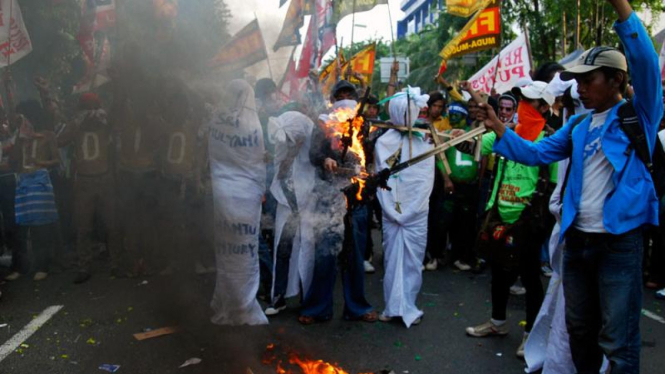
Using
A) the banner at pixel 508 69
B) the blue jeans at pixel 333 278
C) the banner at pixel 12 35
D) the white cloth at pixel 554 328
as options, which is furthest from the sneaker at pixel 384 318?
the banner at pixel 508 69

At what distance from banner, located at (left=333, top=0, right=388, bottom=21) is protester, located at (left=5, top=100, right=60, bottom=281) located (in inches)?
138

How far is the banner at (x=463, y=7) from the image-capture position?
844 cm

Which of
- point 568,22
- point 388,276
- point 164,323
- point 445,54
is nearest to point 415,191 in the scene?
point 388,276

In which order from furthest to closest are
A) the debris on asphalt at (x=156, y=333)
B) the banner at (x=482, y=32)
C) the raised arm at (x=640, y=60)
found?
the banner at (x=482, y=32)
the debris on asphalt at (x=156, y=333)
the raised arm at (x=640, y=60)

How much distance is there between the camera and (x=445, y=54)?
8.21 meters

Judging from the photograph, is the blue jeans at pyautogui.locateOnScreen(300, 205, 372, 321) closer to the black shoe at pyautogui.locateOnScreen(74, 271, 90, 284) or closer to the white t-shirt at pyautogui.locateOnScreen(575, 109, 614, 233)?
the white t-shirt at pyautogui.locateOnScreen(575, 109, 614, 233)

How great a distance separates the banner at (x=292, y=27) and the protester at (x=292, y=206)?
2.24 feet

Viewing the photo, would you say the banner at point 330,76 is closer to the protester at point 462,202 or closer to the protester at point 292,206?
the protester at point 462,202

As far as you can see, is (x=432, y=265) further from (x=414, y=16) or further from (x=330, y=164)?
(x=414, y=16)

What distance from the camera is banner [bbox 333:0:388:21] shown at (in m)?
6.59

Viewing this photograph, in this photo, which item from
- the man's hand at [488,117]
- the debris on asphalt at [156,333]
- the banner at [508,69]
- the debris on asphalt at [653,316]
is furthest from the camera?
the banner at [508,69]

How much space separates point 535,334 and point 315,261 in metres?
1.95

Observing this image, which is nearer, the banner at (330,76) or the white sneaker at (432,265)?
the banner at (330,76)

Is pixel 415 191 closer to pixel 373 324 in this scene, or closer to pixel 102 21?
pixel 373 324
